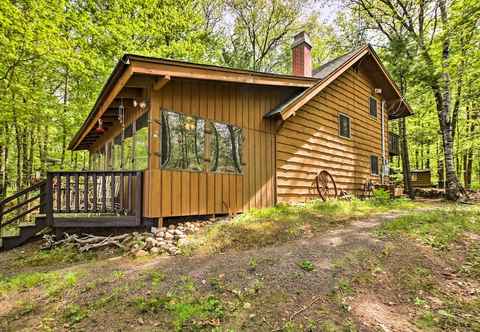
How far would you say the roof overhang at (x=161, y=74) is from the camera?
504 cm

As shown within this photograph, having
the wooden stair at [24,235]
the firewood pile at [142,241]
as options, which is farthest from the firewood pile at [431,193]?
the wooden stair at [24,235]

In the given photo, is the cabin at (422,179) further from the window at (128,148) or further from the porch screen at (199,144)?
the window at (128,148)

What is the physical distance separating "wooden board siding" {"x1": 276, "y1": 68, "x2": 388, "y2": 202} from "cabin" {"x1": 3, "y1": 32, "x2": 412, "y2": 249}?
0.04m

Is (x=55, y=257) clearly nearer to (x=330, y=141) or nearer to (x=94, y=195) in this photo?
(x=94, y=195)

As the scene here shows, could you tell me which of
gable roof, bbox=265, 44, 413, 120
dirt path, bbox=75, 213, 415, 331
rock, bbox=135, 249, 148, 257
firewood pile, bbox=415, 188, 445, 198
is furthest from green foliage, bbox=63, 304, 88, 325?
firewood pile, bbox=415, 188, 445, 198

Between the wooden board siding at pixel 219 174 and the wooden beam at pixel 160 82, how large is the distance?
154 millimetres

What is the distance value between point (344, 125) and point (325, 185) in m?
2.84

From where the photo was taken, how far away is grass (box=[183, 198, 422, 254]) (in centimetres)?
530

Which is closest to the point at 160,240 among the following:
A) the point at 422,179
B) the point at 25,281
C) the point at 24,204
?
the point at 25,281

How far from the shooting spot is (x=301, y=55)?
10180 mm

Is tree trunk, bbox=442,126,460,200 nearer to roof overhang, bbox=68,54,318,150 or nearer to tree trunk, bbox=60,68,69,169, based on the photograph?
roof overhang, bbox=68,54,318,150

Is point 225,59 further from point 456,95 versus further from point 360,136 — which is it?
point 456,95

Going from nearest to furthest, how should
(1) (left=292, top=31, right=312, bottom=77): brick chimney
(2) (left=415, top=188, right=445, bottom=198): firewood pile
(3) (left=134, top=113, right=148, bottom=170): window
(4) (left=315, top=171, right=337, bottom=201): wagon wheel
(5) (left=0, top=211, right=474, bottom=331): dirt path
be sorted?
1. (5) (left=0, top=211, right=474, bottom=331): dirt path
2. (3) (left=134, top=113, right=148, bottom=170): window
3. (4) (left=315, top=171, right=337, bottom=201): wagon wheel
4. (1) (left=292, top=31, right=312, bottom=77): brick chimney
5. (2) (left=415, top=188, right=445, bottom=198): firewood pile

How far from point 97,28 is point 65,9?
4.35ft
